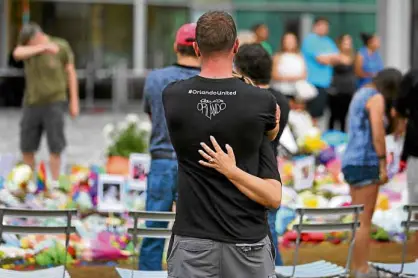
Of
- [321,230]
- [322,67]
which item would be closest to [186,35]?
[321,230]

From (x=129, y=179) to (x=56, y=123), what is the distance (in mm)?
2096

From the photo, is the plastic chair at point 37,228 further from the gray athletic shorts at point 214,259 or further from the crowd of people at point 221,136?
the gray athletic shorts at point 214,259

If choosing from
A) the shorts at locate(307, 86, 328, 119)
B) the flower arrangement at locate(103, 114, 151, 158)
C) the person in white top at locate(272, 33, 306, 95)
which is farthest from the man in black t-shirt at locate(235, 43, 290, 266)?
the shorts at locate(307, 86, 328, 119)

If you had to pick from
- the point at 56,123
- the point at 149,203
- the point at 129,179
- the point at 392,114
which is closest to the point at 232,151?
the point at 149,203

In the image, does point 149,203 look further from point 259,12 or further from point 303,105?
point 259,12

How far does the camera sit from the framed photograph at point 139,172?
9.82m

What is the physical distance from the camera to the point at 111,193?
984cm

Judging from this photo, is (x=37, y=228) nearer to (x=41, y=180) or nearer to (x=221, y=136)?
(x=221, y=136)

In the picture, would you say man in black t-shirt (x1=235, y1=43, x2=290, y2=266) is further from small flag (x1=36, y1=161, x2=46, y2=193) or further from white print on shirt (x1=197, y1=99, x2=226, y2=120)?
small flag (x1=36, y1=161, x2=46, y2=193)

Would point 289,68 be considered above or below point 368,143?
above

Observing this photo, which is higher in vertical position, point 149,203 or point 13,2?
point 13,2

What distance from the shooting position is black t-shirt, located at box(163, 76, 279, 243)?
4.45 metres

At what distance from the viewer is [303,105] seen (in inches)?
569

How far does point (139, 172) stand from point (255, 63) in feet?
11.8
